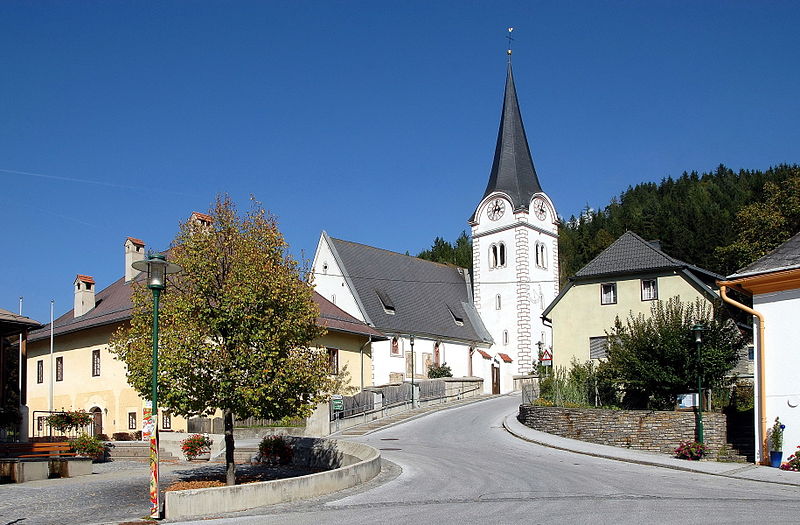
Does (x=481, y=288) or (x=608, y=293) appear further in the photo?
(x=481, y=288)

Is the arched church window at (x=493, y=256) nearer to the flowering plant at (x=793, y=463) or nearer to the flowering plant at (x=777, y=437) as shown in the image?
the flowering plant at (x=777, y=437)

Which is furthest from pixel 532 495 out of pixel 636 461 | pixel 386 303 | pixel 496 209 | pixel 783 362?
pixel 496 209

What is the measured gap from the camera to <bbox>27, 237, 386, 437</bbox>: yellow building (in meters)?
35.6

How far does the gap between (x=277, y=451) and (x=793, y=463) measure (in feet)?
43.5

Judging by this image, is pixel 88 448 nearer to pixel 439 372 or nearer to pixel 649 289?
pixel 649 289

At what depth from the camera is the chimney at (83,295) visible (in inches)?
1623

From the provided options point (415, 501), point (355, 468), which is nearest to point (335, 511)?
point (415, 501)

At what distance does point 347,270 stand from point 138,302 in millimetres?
35969

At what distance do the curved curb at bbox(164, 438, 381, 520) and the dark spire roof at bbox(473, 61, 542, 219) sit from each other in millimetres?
47276

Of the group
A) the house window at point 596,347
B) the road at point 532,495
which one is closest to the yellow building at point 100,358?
the house window at point 596,347

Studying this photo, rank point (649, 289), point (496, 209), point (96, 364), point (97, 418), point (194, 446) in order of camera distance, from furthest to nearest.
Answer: point (496, 209)
point (96, 364)
point (97, 418)
point (649, 289)
point (194, 446)

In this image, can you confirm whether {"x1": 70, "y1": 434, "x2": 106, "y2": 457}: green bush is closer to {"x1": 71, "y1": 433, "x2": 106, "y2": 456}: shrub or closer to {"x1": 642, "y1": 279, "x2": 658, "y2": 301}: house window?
{"x1": 71, "y1": 433, "x2": 106, "y2": 456}: shrub

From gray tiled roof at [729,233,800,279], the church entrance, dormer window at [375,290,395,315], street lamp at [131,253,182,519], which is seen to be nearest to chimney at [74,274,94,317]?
the church entrance

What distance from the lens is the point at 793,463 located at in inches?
771
